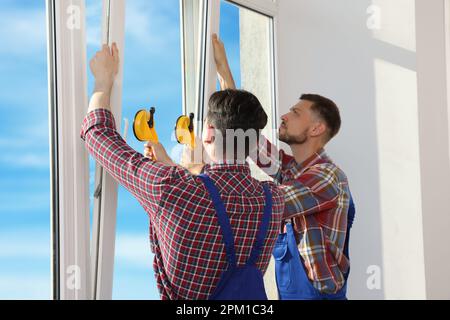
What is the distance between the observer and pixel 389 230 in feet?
10.7

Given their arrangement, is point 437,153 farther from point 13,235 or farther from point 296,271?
point 13,235

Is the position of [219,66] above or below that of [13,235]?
above

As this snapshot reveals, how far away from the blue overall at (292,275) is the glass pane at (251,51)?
29.9 inches

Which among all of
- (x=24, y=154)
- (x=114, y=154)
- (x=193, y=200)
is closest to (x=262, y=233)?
(x=193, y=200)

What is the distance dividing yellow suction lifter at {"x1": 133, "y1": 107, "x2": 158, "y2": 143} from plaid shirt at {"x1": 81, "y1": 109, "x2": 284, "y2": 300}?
0.24 metres

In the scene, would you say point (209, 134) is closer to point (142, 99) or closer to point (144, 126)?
point (144, 126)

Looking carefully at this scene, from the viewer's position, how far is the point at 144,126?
2209 millimetres

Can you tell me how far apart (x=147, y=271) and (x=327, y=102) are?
98cm

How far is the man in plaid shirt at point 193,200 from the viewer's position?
1.81 meters

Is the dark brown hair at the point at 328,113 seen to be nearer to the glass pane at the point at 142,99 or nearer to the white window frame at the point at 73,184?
the glass pane at the point at 142,99

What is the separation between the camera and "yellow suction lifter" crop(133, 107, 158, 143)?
219cm

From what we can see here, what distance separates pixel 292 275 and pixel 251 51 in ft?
4.23

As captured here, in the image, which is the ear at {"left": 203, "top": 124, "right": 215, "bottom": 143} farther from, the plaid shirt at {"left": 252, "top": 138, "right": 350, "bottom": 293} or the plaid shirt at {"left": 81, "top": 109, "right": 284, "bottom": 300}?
the plaid shirt at {"left": 252, "top": 138, "right": 350, "bottom": 293}
